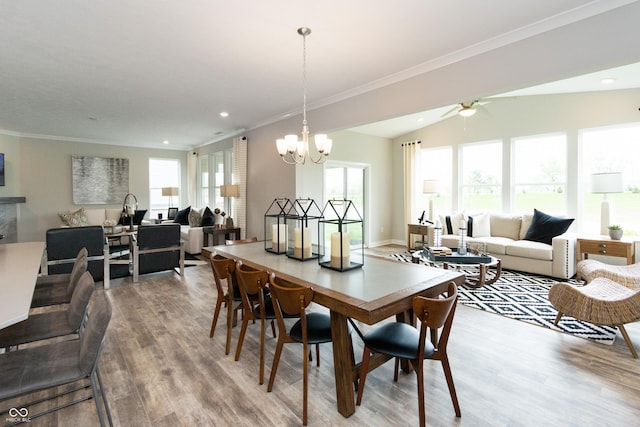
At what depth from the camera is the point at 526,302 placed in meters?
3.71

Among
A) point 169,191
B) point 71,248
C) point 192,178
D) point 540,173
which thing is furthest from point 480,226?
point 169,191

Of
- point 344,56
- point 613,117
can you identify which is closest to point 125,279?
point 344,56

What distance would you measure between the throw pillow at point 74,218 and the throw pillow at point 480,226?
838cm

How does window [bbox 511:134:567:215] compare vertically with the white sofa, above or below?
above

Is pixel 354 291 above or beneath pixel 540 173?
beneath

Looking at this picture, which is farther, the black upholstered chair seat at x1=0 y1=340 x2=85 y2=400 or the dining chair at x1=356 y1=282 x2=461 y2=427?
the dining chair at x1=356 y1=282 x2=461 y2=427

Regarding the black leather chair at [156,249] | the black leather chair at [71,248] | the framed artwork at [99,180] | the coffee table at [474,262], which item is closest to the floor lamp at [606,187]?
the coffee table at [474,262]

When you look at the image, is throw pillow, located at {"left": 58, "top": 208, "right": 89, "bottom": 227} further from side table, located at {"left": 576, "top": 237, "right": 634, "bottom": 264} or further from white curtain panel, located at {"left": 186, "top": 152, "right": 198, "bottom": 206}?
side table, located at {"left": 576, "top": 237, "right": 634, "bottom": 264}

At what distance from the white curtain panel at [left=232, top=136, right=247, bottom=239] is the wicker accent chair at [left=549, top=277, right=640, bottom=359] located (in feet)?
17.1

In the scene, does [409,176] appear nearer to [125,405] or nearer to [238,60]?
[238,60]

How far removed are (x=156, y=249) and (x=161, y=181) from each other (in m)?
4.79

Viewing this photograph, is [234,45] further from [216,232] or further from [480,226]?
[480,226]

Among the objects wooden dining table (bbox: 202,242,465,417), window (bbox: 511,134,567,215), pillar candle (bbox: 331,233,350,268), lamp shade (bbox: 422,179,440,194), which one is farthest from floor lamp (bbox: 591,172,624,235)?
pillar candle (bbox: 331,233,350,268)

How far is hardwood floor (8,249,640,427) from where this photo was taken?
1.86 meters
